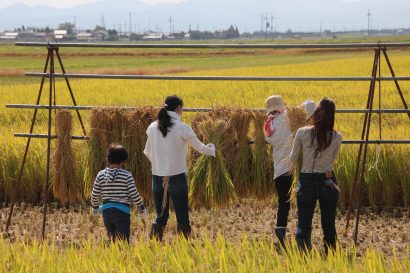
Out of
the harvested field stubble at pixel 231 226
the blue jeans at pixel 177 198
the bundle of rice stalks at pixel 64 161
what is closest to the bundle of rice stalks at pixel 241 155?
the harvested field stubble at pixel 231 226

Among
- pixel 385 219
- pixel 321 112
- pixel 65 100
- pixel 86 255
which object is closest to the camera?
pixel 86 255

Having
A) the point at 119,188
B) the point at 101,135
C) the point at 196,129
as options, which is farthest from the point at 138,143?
the point at 119,188

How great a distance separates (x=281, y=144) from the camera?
23.9ft

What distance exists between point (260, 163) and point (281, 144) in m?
0.99

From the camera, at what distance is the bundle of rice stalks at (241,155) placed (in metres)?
8.23

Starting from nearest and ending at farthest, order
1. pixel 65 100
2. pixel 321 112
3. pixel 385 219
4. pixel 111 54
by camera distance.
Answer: pixel 321 112 < pixel 385 219 < pixel 65 100 < pixel 111 54

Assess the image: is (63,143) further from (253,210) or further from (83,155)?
(253,210)

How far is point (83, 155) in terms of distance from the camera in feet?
29.5

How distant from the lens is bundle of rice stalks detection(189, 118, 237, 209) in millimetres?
8023

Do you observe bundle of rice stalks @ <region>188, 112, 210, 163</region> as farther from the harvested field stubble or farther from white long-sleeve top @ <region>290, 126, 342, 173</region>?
white long-sleeve top @ <region>290, 126, 342, 173</region>

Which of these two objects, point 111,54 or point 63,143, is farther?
point 111,54

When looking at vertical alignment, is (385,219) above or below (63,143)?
below

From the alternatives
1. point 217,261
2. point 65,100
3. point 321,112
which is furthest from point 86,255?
point 65,100

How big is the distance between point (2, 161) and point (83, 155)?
1.32 m
